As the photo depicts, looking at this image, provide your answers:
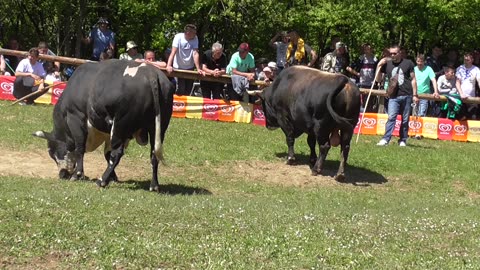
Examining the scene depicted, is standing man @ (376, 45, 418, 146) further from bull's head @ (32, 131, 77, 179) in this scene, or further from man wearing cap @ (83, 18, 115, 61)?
man wearing cap @ (83, 18, 115, 61)

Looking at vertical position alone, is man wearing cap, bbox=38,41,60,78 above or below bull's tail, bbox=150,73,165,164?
below

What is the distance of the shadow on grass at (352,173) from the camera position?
13091 mm

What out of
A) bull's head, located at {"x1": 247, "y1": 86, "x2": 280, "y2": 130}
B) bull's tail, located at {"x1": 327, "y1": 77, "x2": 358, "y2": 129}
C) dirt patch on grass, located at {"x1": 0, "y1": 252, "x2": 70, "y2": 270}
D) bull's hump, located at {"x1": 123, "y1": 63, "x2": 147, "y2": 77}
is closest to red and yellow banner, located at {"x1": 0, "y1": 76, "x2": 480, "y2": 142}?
bull's head, located at {"x1": 247, "y1": 86, "x2": 280, "y2": 130}

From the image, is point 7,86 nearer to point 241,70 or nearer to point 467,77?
point 241,70

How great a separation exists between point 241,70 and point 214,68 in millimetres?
800

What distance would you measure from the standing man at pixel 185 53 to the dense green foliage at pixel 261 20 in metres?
6.79

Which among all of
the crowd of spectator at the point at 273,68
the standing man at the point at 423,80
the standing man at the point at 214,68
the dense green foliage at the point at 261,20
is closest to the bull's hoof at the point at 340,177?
the crowd of spectator at the point at 273,68

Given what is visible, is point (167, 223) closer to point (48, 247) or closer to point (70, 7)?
point (48, 247)

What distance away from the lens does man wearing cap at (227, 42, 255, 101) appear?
17688 mm

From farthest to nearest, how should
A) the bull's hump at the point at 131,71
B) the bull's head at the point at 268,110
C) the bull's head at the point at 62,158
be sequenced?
the bull's head at the point at 268,110, the bull's head at the point at 62,158, the bull's hump at the point at 131,71

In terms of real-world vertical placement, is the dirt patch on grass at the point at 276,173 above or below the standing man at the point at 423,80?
below

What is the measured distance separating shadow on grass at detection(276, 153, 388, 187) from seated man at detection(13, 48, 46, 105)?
271 inches

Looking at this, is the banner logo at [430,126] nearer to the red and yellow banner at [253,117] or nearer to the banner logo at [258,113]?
the red and yellow banner at [253,117]

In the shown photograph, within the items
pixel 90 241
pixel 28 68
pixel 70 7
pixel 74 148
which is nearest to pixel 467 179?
pixel 74 148
